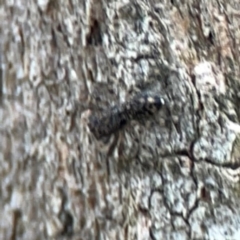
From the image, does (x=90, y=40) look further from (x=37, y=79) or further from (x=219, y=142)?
(x=219, y=142)

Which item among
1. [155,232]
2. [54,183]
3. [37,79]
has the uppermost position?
[37,79]

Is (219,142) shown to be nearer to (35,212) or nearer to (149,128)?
(149,128)

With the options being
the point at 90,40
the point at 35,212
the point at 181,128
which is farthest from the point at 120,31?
the point at 35,212

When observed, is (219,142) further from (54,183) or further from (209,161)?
(54,183)

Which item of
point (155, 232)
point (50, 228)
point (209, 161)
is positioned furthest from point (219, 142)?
point (50, 228)

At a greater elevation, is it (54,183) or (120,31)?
(120,31)

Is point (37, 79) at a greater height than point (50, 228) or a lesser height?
greater

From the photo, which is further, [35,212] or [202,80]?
[202,80]
